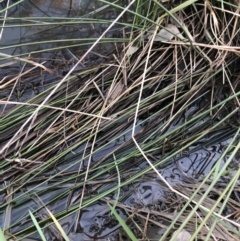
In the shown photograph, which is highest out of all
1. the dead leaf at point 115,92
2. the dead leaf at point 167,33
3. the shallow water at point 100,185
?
the dead leaf at point 167,33

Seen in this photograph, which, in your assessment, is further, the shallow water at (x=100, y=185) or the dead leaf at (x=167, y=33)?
the dead leaf at (x=167, y=33)

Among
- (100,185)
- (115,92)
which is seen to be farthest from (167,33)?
(100,185)

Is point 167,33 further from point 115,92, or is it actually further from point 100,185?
point 100,185

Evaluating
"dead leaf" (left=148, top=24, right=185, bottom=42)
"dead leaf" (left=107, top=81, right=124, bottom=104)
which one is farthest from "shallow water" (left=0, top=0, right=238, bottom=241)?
"dead leaf" (left=148, top=24, right=185, bottom=42)

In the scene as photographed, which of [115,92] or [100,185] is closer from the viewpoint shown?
[100,185]

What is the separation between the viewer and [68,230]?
44.0 inches

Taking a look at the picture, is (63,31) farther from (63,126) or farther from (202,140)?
(202,140)

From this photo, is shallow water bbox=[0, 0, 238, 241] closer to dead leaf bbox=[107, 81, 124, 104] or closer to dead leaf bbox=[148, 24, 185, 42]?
dead leaf bbox=[107, 81, 124, 104]

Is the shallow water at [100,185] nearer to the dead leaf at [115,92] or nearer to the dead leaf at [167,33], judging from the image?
the dead leaf at [115,92]

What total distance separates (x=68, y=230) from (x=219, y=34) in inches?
28.5

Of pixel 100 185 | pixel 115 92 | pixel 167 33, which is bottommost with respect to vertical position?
pixel 100 185

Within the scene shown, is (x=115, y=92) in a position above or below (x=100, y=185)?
above

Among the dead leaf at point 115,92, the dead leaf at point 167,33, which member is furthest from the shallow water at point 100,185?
the dead leaf at point 167,33

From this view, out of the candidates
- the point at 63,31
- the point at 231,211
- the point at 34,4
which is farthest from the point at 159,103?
the point at 34,4
